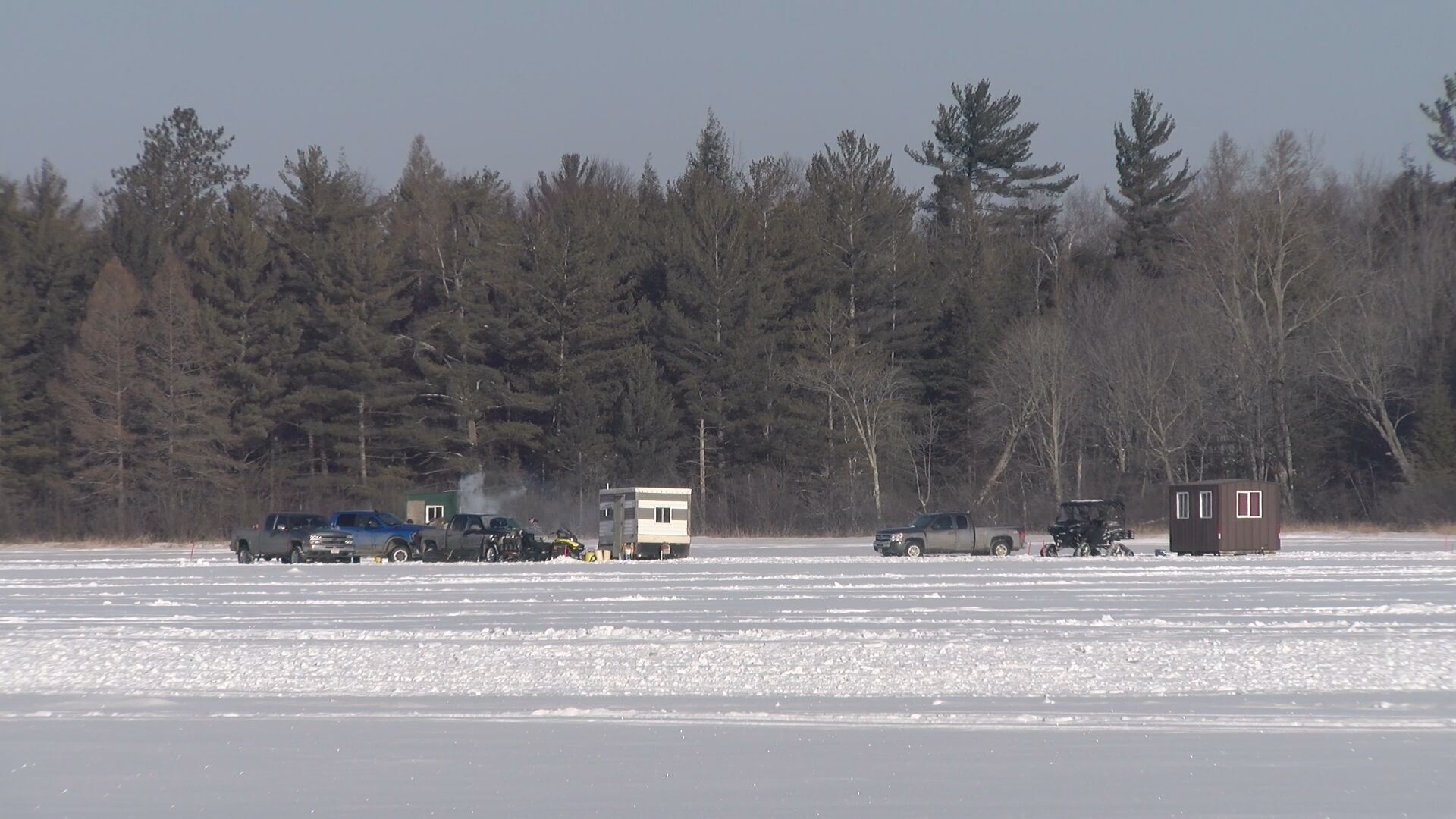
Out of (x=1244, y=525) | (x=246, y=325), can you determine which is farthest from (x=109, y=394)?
(x=1244, y=525)

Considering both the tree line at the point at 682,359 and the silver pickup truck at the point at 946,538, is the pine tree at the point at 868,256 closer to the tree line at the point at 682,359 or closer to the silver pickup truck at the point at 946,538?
the tree line at the point at 682,359

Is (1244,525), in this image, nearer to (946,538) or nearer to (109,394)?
(946,538)

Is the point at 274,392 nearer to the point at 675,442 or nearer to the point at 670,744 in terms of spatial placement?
the point at 675,442

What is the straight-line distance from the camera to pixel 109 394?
6762cm

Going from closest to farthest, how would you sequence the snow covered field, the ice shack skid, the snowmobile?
the snow covered field → the snowmobile → the ice shack skid

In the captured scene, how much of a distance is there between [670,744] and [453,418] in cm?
5952

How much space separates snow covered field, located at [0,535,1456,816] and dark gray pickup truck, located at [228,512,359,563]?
17.4 metres

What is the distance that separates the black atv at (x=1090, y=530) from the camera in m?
45.1

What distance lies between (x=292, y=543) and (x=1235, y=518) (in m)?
28.7

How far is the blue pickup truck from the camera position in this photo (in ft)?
147

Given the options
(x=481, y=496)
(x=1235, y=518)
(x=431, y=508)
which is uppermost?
(x=481, y=496)

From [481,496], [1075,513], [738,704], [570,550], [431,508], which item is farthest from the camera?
[481,496]

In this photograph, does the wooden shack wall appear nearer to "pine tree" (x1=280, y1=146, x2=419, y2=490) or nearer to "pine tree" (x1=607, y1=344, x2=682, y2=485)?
"pine tree" (x1=607, y1=344, x2=682, y2=485)

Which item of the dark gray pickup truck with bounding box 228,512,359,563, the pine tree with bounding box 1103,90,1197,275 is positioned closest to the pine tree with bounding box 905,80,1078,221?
the pine tree with bounding box 1103,90,1197,275
